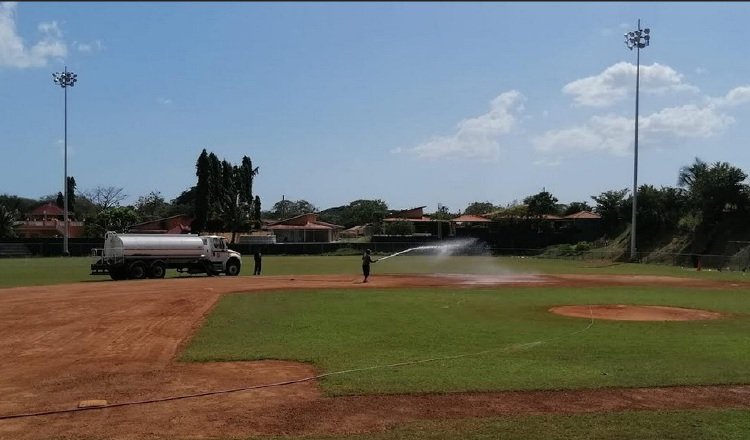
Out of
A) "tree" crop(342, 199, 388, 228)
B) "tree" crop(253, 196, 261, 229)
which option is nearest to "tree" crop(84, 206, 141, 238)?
"tree" crop(253, 196, 261, 229)

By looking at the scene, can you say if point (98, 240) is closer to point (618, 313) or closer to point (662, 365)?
point (618, 313)

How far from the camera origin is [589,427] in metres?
8.83

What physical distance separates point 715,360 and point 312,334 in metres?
9.37

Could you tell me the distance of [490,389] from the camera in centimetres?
1100

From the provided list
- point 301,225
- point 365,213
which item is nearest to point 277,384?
point 301,225

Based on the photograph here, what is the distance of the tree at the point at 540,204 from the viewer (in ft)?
310

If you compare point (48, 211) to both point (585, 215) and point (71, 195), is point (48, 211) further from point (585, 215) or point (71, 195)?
point (585, 215)

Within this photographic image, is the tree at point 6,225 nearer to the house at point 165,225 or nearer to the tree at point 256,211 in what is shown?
the house at point 165,225

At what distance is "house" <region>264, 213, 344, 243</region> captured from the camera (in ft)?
370

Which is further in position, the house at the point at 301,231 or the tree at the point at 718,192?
the house at the point at 301,231

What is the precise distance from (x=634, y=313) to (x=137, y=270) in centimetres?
3011

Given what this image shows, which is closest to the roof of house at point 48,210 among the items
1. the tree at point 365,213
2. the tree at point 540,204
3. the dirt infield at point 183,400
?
the tree at point 365,213

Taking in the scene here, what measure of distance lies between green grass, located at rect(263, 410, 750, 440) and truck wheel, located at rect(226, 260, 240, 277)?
37.9 meters

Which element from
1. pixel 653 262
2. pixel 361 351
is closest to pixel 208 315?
pixel 361 351
